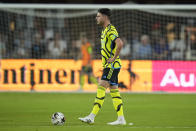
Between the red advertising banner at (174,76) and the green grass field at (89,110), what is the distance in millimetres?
1152

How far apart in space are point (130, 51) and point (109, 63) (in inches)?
381

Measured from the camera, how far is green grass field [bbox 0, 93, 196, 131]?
8.37 meters

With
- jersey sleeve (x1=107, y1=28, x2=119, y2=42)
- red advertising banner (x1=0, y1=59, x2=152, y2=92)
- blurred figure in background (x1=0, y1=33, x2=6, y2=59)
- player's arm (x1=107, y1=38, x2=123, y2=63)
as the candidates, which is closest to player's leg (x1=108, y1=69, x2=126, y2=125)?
player's arm (x1=107, y1=38, x2=123, y2=63)

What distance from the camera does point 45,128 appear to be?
8117 millimetres

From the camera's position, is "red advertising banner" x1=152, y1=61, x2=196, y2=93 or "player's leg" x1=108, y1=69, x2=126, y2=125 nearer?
"player's leg" x1=108, y1=69, x2=126, y2=125

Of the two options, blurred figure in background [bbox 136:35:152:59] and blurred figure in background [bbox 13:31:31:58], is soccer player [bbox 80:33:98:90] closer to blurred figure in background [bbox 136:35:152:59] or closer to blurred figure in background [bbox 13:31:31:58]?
blurred figure in background [bbox 136:35:152:59]

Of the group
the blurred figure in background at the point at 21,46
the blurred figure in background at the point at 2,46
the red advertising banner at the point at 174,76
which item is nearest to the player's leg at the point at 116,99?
the red advertising banner at the point at 174,76

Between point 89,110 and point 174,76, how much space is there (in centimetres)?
638

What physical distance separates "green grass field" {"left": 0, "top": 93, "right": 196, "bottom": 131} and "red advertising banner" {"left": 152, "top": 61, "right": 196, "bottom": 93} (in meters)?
1.15

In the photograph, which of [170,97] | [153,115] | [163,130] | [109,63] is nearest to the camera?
[163,130]

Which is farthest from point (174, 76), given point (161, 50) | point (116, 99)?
point (116, 99)

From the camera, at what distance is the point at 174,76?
17.1 m

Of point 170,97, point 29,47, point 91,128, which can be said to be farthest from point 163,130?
point 29,47

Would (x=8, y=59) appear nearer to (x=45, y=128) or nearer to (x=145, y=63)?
(x=145, y=63)
